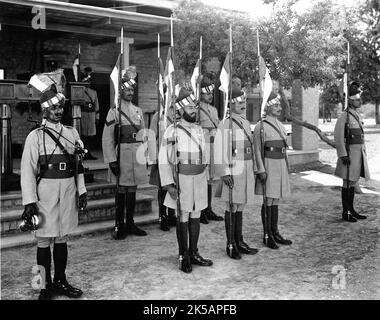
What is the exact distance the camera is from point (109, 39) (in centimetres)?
1092

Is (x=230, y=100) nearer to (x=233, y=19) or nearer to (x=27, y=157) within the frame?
(x=27, y=157)

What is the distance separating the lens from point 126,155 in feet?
20.8

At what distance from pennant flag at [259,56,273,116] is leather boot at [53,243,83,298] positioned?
2.87 m

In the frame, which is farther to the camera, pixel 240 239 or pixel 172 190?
pixel 240 239

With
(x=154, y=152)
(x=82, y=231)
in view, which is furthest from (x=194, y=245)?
(x=154, y=152)

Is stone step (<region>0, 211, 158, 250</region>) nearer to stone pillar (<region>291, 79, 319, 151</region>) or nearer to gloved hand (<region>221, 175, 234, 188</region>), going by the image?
gloved hand (<region>221, 175, 234, 188</region>)

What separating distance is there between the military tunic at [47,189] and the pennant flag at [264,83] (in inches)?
99.2

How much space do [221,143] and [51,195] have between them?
79.4 inches

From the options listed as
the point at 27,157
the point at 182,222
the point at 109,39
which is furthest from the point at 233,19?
the point at 27,157

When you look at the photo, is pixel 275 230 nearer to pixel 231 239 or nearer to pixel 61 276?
pixel 231 239

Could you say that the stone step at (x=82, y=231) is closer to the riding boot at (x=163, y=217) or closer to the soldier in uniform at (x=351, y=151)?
the riding boot at (x=163, y=217)

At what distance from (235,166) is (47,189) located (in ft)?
7.28

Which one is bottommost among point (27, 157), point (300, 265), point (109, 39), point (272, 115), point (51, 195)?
point (300, 265)

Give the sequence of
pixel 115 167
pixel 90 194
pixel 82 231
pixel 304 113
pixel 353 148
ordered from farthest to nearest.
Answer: pixel 304 113 < pixel 90 194 < pixel 353 148 < pixel 82 231 < pixel 115 167
